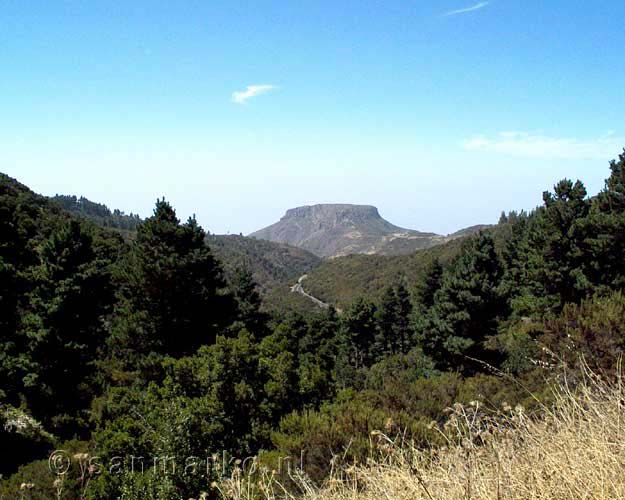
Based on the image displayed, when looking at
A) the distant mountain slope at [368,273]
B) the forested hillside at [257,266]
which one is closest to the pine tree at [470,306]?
the distant mountain slope at [368,273]

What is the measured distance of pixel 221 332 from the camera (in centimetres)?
1692

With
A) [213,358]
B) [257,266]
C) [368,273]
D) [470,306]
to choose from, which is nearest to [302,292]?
[368,273]

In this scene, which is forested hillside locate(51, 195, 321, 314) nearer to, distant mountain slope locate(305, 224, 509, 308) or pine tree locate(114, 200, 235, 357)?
distant mountain slope locate(305, 224, 509, 308)

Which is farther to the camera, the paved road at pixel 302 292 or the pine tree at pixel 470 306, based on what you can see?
the paved road at pixel 302 292

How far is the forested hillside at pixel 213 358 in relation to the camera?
24.2ft

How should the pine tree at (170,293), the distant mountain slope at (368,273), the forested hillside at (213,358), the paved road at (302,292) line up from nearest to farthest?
the forested hillside at (213,358)
the pine tree at (170,293)
the distant mountain slope at (368,273)
the paved road at (302,292)

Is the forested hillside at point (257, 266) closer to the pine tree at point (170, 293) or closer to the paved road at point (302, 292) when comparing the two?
the paved road at point (302, 292)

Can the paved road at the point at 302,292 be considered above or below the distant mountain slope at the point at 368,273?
below

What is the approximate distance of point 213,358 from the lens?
10820 mm

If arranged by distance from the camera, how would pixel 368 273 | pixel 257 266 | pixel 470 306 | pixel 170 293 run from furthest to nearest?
1. pixel 257 266
2. pixel 368 273
3. pixel 470 306
4. pixel 170 293

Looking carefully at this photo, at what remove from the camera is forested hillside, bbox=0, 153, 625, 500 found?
7.37 meters

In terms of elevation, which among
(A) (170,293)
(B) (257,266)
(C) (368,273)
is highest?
(A) (170,293)

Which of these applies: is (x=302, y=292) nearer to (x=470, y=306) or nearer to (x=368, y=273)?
(x=368, y=273)

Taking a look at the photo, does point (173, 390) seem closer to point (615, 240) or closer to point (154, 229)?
point (154, 229)
